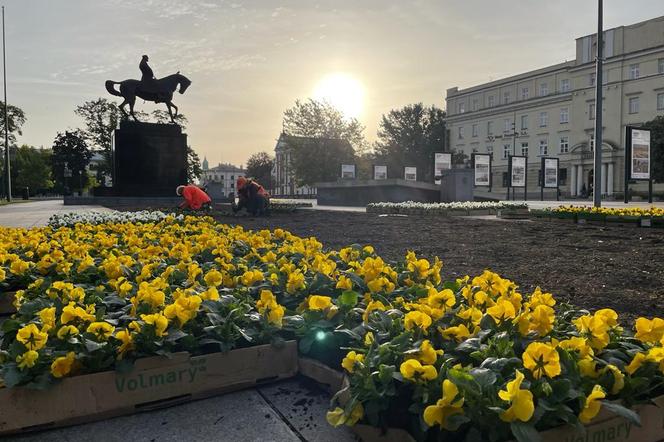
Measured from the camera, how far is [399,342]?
85.5 inches

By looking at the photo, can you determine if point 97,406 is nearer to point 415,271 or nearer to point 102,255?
point 415,271

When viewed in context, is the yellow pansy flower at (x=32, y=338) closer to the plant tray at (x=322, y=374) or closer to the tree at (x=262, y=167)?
the plant tray at (x=322, y=374)

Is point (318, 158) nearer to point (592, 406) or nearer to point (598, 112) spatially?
point (598, 112)

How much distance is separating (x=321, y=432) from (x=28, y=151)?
331 ft

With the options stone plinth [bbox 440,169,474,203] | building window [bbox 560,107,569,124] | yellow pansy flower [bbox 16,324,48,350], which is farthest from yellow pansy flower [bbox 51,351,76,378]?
building window [bbox 560,107,569,124]

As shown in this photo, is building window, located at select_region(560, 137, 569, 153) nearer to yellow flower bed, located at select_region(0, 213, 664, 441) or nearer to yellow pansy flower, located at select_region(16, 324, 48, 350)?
yellow flower bed, located at select_region(0, 213, 664, 441)

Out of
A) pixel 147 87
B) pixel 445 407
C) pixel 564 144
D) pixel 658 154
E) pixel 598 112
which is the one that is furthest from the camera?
pixel 564 144

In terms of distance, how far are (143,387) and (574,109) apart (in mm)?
77828

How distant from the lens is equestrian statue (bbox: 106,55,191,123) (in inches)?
922

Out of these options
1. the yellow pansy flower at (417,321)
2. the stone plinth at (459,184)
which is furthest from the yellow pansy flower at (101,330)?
the stone plinth at (459,184)

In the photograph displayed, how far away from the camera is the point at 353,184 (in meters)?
33.9

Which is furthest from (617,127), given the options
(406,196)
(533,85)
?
(406,196)

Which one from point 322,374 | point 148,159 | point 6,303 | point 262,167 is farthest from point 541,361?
point 262,167

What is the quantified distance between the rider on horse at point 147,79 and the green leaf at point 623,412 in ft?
81.7
